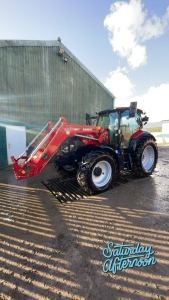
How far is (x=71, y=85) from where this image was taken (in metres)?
8.66

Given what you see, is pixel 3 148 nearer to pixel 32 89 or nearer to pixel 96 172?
pixel 32 89

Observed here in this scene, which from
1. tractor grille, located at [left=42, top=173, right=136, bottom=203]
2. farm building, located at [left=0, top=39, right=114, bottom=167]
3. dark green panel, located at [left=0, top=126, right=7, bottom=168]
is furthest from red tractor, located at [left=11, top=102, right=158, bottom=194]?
farm building, located at [left=0, top=39, right=114, bottom=167]

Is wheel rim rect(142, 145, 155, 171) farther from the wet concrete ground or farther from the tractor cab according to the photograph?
the wet concrete ground

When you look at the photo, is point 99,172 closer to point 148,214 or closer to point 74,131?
point 74,131

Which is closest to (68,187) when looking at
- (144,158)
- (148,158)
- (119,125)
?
(119,125)

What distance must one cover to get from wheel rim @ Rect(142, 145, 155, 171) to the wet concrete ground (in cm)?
138

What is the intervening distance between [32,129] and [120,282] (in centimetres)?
670

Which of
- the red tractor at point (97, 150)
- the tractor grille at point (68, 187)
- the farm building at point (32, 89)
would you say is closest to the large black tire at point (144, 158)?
the red tractor at point (97, 150)

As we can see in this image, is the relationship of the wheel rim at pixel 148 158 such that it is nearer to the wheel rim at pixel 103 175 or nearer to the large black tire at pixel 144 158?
the large black tire at pixel 144 158

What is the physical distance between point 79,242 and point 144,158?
3.77 m

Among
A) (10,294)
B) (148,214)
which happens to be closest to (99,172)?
(148,214)

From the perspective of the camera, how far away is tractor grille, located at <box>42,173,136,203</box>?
3529 millimetres

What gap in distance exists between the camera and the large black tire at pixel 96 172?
3.48m

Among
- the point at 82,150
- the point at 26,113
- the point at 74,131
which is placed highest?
the point at 26,113
